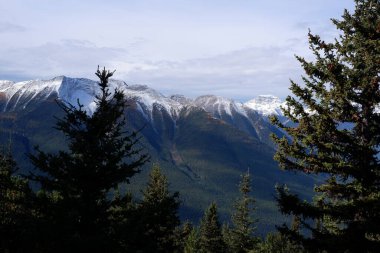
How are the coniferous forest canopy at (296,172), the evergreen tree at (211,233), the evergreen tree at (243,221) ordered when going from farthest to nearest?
1. the evergreen tree at (211,233)
2. the evergreen tree at (243,221)
3. the coniferous forest canopy at (296,172)

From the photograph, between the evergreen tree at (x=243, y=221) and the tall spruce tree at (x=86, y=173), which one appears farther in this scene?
the evergreen tree at (x=243, y=221)

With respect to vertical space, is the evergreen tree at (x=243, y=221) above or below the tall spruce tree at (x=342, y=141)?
below

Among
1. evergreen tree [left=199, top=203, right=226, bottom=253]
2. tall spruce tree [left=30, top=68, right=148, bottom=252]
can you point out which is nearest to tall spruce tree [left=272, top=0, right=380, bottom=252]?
tall spruce tree [left=30, top=68, right=148, bottom=252]

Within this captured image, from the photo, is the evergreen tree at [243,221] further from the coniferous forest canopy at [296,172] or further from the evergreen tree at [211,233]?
the coniferous forest canopy at [296,172]

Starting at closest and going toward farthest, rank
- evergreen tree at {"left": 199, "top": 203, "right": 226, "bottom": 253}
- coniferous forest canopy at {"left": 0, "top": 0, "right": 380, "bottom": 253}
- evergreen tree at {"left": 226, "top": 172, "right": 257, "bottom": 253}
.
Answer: coniferous forest canopy at {"left": 0, "top": 0, "right": 380, "bottom": 253} → evergreen tree at {"left": 226, "top": 172, "right": 257, "bottom": 253} → evergreen tree at {"left": 199, "top": 203, "right": 226, "bottom": 253}

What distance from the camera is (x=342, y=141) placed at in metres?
16.9

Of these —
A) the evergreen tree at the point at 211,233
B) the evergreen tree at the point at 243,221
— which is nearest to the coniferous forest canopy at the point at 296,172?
the evergreen tree at the point at 243,221

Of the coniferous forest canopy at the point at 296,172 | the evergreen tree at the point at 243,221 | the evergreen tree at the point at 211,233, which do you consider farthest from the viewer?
the evergreen tree at the point at 211,233

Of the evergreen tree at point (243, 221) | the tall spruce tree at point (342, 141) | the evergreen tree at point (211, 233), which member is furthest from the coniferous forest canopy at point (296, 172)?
the evergreen tree at point (211, 233)

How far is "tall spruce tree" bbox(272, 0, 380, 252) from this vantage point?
15516 millimetres

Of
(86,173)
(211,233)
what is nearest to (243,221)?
(211,233)

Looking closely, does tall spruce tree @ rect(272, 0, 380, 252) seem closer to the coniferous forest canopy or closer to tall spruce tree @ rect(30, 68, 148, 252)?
the coniferous forest canopy

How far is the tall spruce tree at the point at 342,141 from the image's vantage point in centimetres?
1552

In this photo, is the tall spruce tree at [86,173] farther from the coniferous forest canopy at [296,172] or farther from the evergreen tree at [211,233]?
the evergreen tree at [211,233]
